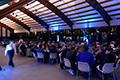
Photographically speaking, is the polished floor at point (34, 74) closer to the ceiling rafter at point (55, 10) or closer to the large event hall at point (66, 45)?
the large event hall at point (66, 45)

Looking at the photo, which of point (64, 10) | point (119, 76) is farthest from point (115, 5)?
point (119, 76)

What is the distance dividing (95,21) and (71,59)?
9260mm

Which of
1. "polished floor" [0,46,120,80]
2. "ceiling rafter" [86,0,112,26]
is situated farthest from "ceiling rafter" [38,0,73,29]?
"polished floor" [0,46,120,80]

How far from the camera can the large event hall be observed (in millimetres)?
4064

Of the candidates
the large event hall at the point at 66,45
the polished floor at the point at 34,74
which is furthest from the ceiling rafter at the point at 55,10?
the polished floor at the point at 34,74

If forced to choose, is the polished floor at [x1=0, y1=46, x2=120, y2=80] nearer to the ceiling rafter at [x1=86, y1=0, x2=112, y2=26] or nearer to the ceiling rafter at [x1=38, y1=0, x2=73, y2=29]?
the ceiling rafter at [x1=86, y1=0, x2=112, y2=26]

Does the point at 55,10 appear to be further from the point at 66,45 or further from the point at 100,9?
the point at 66,45

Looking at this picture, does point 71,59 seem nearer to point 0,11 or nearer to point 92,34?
point 0,11

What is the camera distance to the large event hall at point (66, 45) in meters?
4.06

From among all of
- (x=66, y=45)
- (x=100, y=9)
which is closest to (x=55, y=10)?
(x=100, y=9)

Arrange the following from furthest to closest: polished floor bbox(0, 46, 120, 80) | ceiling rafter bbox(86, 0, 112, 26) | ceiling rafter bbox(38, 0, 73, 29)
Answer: ceiling rafter bbox(38, 0, 73, 29)
ceiling rafter bbox(86, 0, 112, 26)
polished floor bbox(0, 46, 120, 80)

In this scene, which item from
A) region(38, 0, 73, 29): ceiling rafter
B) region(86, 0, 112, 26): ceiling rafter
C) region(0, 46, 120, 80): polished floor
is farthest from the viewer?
region(38, 0, 73, 29): ceiling rafter

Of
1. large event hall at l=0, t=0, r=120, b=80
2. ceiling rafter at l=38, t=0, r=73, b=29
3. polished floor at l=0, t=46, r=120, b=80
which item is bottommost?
polished floor at l=0, t=46, r=120, b=80

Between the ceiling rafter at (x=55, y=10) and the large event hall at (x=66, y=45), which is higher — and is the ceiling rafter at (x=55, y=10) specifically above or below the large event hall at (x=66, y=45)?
above
